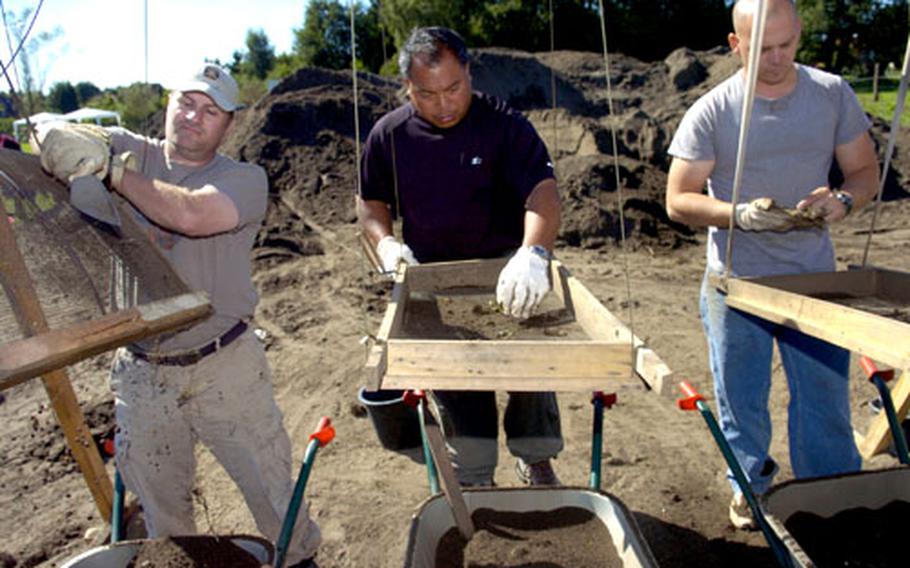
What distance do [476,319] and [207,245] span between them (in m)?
0.94

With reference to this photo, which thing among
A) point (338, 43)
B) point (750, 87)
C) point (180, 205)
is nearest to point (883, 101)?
point (338, 43)

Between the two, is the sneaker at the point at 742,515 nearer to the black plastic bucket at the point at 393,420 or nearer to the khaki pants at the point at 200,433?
the black plastic bucket at the point at 393,420

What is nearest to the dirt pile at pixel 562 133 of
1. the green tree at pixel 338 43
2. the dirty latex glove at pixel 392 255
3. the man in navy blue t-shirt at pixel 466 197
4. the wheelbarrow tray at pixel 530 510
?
the green tree at pixel 338 43

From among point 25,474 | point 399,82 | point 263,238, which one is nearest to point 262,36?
point 399,82

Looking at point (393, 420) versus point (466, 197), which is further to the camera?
point (393, 420)

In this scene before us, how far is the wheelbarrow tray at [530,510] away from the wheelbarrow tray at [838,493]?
40 centimetres

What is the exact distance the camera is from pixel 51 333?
1.40 metres

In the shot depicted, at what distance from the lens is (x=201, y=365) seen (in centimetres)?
229

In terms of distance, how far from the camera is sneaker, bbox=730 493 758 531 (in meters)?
2.92

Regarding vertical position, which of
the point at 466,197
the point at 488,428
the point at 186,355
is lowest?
the point at 488,428

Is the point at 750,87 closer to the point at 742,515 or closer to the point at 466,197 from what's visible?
the point at 466,197

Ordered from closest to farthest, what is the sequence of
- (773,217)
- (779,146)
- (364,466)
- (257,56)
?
(773,217), (779,146), (364,466), (257,56)

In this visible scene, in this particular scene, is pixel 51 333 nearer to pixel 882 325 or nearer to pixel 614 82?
A: pixel 882 325

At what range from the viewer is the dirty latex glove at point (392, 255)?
8.65 feet
